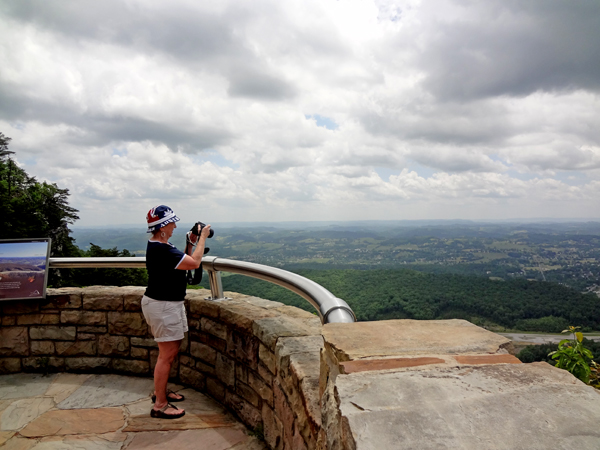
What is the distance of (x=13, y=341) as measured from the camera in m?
3.44

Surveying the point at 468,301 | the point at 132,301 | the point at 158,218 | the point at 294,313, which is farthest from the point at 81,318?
the point at 468,301

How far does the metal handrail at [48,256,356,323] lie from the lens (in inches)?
67.6

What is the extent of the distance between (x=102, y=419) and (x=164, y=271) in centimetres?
123

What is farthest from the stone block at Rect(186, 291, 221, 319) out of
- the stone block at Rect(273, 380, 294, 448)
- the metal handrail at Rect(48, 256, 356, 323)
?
the stone block at Rect(273, 380, 294, 448)

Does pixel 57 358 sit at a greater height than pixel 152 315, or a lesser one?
lesser

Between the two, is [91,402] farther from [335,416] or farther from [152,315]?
[335,416]

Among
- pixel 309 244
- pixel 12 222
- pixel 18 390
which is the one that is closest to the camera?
pixel 18 390

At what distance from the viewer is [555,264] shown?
75.7ft

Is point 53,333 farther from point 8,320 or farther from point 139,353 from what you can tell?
point 139,353

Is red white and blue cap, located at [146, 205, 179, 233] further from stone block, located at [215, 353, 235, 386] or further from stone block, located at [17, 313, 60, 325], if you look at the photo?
stone block, located at [17, 313, 60, 325]

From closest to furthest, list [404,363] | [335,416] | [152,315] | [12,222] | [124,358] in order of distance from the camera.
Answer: [335,416]
[404,363]
[152,315]
[124,358]
[12,222]

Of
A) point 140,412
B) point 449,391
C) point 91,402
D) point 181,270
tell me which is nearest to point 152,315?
point 181,270

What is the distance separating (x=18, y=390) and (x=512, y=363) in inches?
153

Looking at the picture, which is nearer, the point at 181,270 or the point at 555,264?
the point at 181,270
